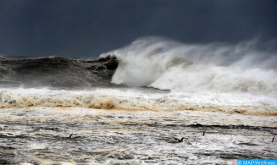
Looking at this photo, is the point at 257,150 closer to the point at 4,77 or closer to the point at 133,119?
the point at 133,119

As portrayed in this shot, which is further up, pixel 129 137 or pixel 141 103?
pixel 141 103

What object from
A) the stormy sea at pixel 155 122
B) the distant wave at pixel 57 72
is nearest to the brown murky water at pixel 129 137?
the stormy sea at pixel 155 122

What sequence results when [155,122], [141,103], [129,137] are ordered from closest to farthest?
[129,137] < [155,122] < [141,103]

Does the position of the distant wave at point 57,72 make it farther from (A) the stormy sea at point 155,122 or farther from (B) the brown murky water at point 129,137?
(B) the brown murky water at point 129,137

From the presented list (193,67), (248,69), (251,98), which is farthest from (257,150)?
(193,67)

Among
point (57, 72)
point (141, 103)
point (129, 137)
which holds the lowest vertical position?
point (129, 137)

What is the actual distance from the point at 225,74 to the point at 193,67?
326 cm

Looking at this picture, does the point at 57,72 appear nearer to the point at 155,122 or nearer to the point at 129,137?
the point at 155,122

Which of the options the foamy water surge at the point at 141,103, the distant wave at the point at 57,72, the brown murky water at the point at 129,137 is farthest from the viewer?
the distant wave at the point at 57,72

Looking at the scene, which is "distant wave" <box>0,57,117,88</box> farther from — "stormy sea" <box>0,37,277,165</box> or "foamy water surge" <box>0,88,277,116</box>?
"foamy water surge" <box>0,88,277,116</box>

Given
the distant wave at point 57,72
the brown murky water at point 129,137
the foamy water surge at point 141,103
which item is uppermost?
the distant wave at point 57,72

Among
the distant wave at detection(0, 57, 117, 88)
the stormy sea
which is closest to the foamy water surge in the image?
the stormy sea

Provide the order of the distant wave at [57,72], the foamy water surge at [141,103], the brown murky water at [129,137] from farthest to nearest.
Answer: the distant wave at [57,72], the foamy water surge at [141,103], the brown murky water at [129,137]

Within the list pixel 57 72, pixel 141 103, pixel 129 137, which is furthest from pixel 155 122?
pixel 57 72
